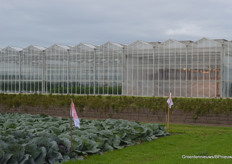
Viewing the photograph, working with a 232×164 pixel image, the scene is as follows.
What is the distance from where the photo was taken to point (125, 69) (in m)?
51.4

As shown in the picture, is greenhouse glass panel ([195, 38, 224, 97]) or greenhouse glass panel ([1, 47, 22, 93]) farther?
greenhouse glass panel ([1, 47, 22, 93])

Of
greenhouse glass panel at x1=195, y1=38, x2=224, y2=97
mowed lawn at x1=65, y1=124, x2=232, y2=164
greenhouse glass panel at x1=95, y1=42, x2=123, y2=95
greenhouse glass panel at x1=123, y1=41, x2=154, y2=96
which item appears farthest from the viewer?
greenhouse glass panel at x1=95, y1=42, x2=123, y2=95

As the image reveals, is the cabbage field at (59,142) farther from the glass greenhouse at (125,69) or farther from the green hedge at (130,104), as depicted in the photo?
the glass greenhouse at (125,69)

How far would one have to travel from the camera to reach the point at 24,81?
199 ft

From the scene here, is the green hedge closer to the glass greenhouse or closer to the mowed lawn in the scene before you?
the mowed lawn

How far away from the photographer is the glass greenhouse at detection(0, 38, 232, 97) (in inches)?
1790

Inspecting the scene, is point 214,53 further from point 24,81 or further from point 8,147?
point 8,147

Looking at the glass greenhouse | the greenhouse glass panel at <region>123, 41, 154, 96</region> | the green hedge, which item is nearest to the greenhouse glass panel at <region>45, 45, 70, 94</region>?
the glass greenhouse

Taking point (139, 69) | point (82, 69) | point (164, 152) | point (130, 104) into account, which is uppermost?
point (82, 69)

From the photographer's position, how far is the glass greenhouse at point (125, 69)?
45.5 meters

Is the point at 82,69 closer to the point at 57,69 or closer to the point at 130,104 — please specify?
the point at 57,69

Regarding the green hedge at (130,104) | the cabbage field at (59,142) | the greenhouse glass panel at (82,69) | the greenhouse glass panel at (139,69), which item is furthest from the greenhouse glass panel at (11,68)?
the cabbage field at (59,142)

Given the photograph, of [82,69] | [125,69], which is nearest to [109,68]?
[125,69]

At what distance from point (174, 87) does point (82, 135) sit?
121 feet
